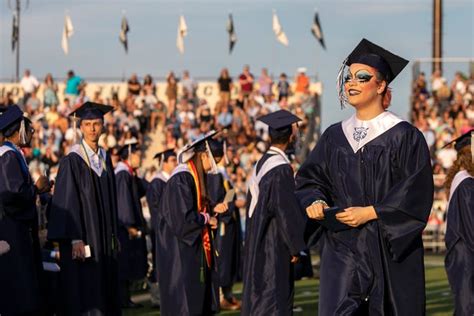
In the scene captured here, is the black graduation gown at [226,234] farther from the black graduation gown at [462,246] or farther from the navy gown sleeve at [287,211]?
the black graduation gown at [462,246]

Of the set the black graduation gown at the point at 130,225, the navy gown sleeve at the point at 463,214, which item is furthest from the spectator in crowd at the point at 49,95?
the navy gown sleeve at the point at 463,214

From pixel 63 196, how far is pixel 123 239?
5.25 m

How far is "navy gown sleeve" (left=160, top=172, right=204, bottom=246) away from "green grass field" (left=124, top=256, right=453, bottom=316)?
2.96 meters

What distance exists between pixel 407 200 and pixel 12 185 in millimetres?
4205

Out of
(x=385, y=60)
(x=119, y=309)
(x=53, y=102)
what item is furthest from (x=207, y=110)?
(x=385, y=60)

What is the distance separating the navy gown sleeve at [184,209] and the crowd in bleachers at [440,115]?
588 inches

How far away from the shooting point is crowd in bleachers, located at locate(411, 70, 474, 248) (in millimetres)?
27203

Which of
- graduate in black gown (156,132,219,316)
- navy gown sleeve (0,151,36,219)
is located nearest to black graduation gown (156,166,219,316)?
graduate in black gown (156,132,219,316)

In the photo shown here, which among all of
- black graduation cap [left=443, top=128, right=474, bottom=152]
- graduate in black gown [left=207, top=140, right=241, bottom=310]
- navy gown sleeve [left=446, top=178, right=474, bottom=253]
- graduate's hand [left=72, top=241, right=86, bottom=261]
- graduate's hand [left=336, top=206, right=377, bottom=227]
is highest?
black graduation cap [left=443, top=128, right=474, bottom=152]

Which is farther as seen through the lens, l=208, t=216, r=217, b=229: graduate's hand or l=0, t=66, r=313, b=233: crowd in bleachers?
l=0, t=66, r=313, b=233: crowd in bleachers

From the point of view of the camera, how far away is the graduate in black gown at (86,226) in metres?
11.3

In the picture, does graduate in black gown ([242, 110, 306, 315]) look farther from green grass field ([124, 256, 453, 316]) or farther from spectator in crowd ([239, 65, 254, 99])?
spectator in crowd ([239, 65, 254, 99])

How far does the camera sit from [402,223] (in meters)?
7.54

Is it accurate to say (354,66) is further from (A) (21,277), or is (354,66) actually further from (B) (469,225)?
(A) (21,277)
